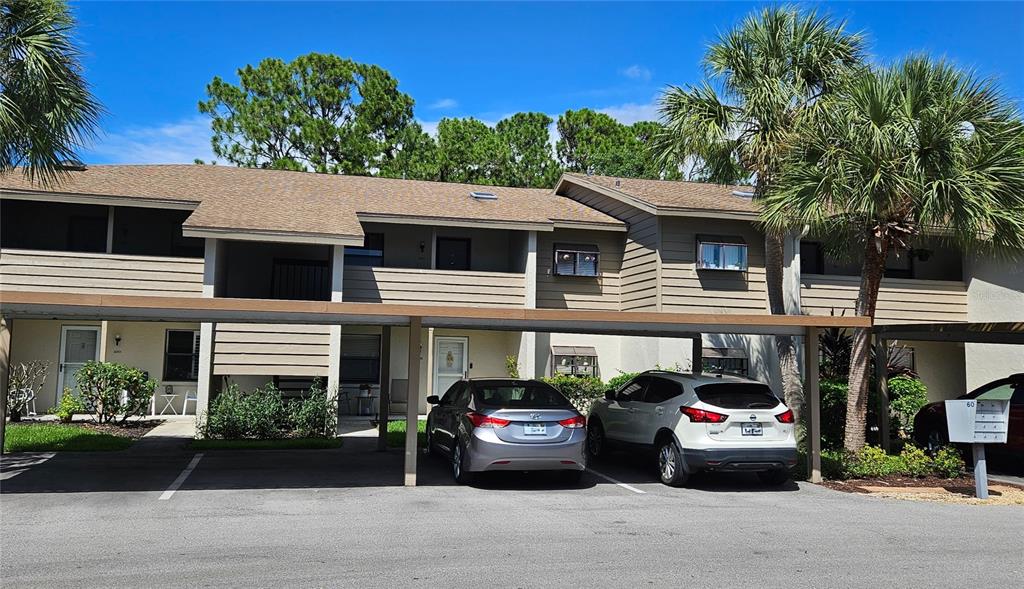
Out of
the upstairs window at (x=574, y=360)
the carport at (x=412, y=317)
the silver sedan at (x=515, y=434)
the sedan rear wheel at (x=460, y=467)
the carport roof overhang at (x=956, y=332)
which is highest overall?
the carport roof overhang at (x=956, y=332)

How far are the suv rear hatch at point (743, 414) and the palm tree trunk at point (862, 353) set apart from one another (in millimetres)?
3087

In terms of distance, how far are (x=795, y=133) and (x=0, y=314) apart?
12.7 metres

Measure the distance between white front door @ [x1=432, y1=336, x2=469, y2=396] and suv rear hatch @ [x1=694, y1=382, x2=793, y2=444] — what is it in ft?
35.5

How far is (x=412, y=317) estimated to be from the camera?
432 inches

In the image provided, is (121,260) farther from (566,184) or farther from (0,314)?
(566,184)

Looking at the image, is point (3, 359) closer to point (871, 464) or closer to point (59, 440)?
point (59, 440)

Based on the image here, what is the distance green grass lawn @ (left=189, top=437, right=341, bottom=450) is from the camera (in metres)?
14.9

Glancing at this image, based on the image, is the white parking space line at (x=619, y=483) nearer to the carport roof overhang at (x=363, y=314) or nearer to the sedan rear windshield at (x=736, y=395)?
the sedan rear windshield at (x=736, y=395)

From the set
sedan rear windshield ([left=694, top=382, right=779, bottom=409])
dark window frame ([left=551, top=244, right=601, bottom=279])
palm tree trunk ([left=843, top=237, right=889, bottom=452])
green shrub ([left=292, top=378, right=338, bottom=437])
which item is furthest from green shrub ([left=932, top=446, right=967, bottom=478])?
green shrub ([left=292, top=378, right=338, bottom=437])

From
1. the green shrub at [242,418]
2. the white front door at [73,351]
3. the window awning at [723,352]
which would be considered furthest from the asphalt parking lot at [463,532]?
the white front door at [73,351]

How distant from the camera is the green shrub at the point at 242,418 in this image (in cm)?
1570

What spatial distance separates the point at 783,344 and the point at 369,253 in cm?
1028

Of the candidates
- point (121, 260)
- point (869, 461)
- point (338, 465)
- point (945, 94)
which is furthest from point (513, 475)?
point (121, 260)

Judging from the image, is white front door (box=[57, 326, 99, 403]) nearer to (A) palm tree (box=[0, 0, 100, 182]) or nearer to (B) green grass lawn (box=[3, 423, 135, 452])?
(B) green grass lawn (box=[3, 423, 135, 452])
